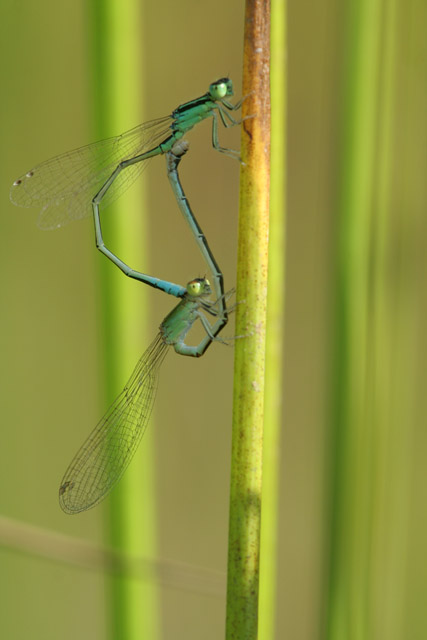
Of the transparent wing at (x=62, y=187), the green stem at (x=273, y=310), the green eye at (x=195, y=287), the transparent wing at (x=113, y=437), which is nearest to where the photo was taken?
the green stem at (x=273, y=310)

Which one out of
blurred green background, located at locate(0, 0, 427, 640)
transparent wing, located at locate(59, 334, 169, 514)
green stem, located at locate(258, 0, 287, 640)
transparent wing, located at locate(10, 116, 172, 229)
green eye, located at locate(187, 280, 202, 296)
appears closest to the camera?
green stem, located at locate(258, 0, 287, 640)

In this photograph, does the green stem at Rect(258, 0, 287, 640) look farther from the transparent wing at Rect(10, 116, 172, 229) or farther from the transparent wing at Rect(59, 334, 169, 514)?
the transparent wing at Rect(10, 116, 172, 229)

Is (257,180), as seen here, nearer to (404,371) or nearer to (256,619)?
(256,619)

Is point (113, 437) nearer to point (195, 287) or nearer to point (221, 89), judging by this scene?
point (195, 287)

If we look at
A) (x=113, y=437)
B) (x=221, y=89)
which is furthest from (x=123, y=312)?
(x=221, y=89)

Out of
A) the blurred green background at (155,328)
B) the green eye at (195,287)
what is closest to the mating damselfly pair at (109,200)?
the green eye at (195,287)

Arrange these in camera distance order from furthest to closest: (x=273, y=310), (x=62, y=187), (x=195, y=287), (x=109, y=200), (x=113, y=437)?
(x=62, y=187)
(x=195, y=287)
(x=113, y=437)
(x=109, y=200)
(x=273, y=310)

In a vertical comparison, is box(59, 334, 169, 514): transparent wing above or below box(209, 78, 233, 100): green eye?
below

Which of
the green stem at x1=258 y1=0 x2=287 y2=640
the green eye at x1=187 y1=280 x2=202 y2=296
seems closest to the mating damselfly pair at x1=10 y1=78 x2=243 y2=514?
the green eye at x1=187 y1=280 x2=202 y2=296

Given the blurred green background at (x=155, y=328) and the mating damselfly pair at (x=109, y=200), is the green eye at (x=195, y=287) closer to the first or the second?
the mating damselfly pair at (x=109, y=200)
